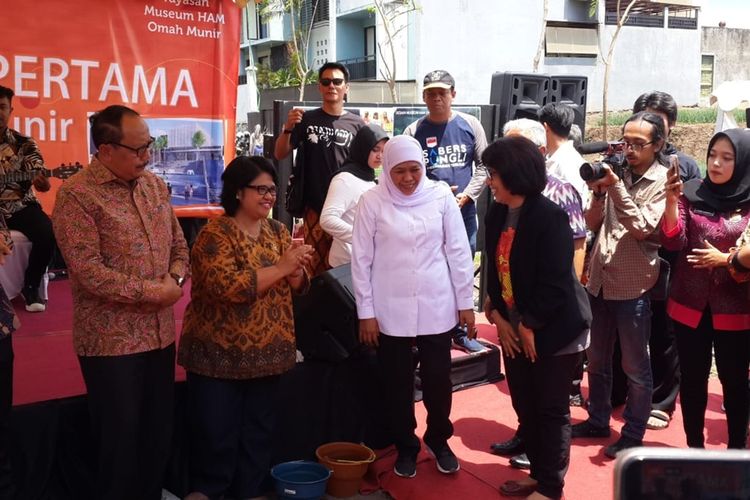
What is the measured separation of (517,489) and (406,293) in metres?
0.97

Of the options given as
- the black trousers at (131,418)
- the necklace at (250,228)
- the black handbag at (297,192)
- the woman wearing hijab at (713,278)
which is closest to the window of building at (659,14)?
the black handbag at (297,192)

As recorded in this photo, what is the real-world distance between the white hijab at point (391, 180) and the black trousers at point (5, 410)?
5.32 ft

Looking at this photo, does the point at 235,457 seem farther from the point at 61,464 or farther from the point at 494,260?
the point at 494,260

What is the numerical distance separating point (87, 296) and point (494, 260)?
5.32 feet

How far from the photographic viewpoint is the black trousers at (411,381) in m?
3.54

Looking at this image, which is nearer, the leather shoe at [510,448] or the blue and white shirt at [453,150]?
the leather shoe at [510,448]

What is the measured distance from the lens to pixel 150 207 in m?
2.92

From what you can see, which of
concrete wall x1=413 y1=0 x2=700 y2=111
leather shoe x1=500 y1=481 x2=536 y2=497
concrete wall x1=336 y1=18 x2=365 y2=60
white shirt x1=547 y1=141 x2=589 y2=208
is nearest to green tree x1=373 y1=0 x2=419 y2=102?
concrete wall x1=413 y1=0 x2=700 y2=111

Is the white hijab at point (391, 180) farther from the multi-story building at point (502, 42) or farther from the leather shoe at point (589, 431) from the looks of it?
the multi-story building at point (502, 42)

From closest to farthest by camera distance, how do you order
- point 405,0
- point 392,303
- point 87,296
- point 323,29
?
point 87,296, point 392,303, point 405,0, point 323,29

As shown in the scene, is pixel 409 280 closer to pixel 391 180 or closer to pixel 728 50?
pixel 391 180

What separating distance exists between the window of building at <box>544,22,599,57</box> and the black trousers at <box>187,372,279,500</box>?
2550 cm

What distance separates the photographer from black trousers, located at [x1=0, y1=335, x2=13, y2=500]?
281 centimetres

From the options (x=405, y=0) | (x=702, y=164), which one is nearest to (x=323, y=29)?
(x=405, y=0)
